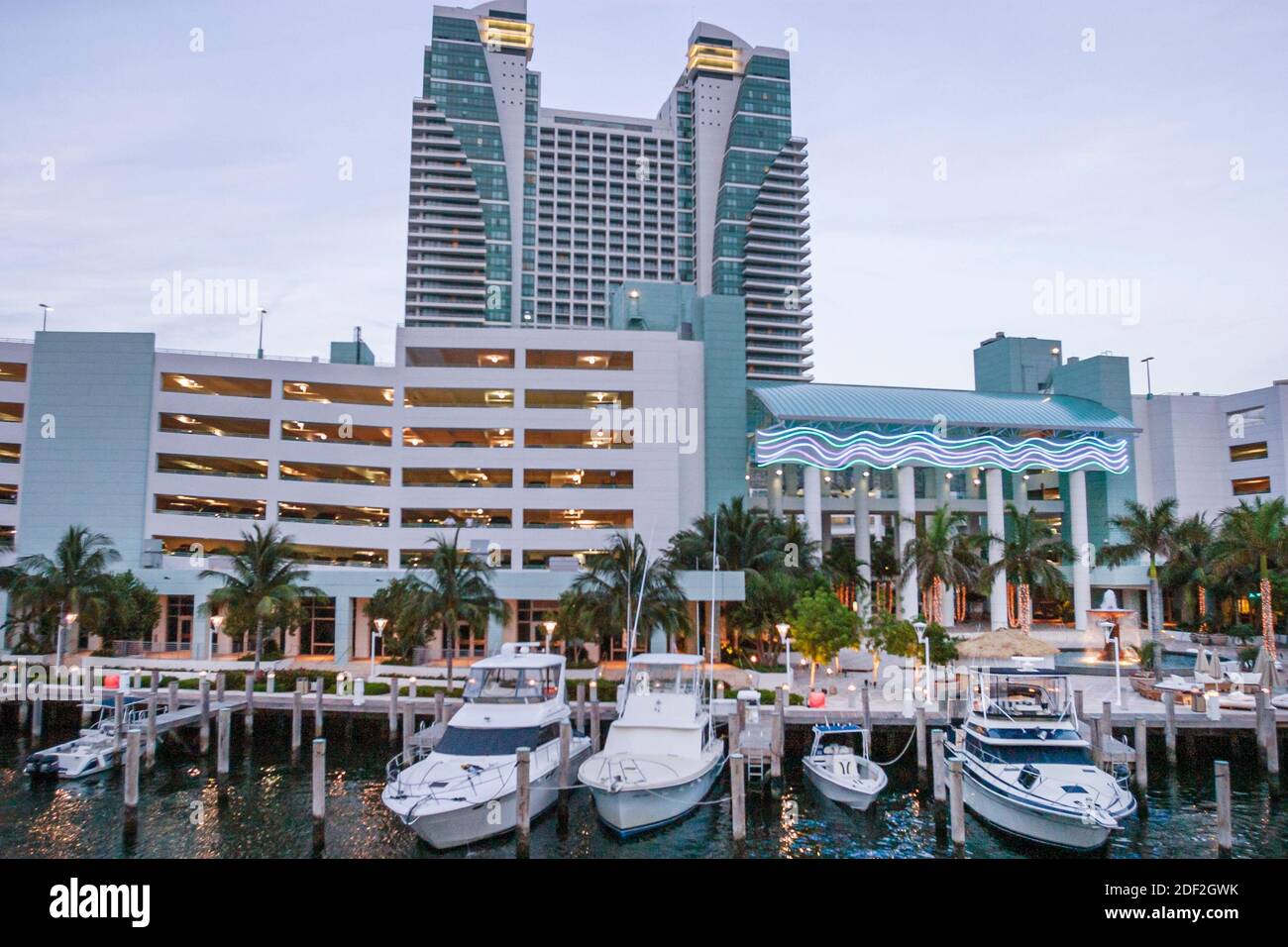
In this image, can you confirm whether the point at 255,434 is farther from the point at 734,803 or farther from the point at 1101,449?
the point at 1101,449

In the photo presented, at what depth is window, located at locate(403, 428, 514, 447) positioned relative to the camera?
59250mm

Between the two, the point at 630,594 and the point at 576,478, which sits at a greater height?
the point at 576,478

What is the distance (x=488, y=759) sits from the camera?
2500cm

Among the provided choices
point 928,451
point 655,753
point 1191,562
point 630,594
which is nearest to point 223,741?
point 655,753

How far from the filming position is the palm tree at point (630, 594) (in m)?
41.8

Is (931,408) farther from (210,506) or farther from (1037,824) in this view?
(210,506)

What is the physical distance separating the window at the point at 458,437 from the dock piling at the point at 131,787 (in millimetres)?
35191

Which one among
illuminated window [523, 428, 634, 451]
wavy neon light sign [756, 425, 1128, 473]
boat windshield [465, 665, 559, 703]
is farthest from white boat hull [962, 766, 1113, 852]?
illuminated window [523, 428, 634, 451]

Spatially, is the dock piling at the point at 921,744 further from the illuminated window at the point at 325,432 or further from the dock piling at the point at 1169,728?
the illuminated window at the point at 325,432

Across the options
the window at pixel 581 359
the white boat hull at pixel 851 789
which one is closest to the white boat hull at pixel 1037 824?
the white boat hull at pixel 851 789

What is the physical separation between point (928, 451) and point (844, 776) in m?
37.6

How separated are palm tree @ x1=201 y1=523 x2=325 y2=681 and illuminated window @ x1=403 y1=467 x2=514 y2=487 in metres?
14.7
